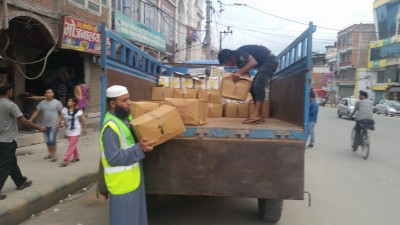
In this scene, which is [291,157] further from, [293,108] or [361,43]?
[361,43]

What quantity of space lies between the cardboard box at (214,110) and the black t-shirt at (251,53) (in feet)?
3.10

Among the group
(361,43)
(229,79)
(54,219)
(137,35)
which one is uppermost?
(361,43)

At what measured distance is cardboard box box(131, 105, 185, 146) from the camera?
3.22m

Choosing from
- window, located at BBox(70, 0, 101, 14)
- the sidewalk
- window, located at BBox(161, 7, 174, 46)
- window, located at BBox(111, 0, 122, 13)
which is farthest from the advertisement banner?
the sidewalk

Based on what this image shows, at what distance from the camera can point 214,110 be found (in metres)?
5.79

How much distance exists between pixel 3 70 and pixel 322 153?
30.7ft

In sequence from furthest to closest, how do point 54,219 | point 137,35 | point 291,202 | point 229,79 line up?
point 137,35
point 291,202
point 229,79
point 54,219

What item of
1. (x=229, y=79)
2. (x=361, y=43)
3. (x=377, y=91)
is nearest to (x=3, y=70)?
(x=229, y=79)

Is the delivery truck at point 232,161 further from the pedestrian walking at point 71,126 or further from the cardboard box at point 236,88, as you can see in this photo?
the pedestrian walking at point 71,126

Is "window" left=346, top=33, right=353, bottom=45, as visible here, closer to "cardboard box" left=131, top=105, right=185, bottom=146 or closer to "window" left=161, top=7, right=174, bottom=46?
"window" left=161, top=7, right=174, bottom=46

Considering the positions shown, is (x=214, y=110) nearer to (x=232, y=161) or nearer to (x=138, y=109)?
(x=138, y=109)

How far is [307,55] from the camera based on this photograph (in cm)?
376

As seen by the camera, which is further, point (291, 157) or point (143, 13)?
point (143, 13)

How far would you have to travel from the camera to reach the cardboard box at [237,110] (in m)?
5.78
